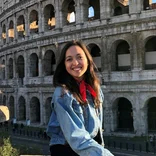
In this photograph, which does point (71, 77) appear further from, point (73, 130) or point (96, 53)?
point (96, 53)

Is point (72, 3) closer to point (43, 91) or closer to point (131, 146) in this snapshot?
point (43, 91)

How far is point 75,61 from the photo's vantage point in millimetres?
2705

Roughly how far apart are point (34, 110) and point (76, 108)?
29.6m

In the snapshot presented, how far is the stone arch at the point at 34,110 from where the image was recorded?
A: 1232 inches

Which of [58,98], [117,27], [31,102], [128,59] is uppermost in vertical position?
[117,27]

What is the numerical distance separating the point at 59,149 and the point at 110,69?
22107 millimetres

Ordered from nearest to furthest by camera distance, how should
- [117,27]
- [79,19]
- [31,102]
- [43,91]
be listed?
[117,27] → [79,19] → [43,91] → [31,102]

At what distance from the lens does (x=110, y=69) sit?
24.4m

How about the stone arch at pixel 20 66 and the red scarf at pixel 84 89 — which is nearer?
the red scarf at pixel 84 89

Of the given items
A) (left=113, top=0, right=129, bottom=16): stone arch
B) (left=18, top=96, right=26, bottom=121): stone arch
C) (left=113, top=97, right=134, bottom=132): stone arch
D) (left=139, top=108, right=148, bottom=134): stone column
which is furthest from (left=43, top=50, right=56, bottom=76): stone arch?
(left=139, top=108, right=148, bottom=134): stone column

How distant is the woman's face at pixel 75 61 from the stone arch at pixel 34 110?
1146 inches

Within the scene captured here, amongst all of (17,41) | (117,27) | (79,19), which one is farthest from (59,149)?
(17,41)

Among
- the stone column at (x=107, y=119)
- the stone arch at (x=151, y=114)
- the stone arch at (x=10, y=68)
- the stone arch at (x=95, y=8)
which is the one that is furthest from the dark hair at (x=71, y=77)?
the stone arch at (x=10, y=68)

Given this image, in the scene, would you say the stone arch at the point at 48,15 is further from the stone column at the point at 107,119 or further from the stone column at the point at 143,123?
the stone column at the point at 143,123
